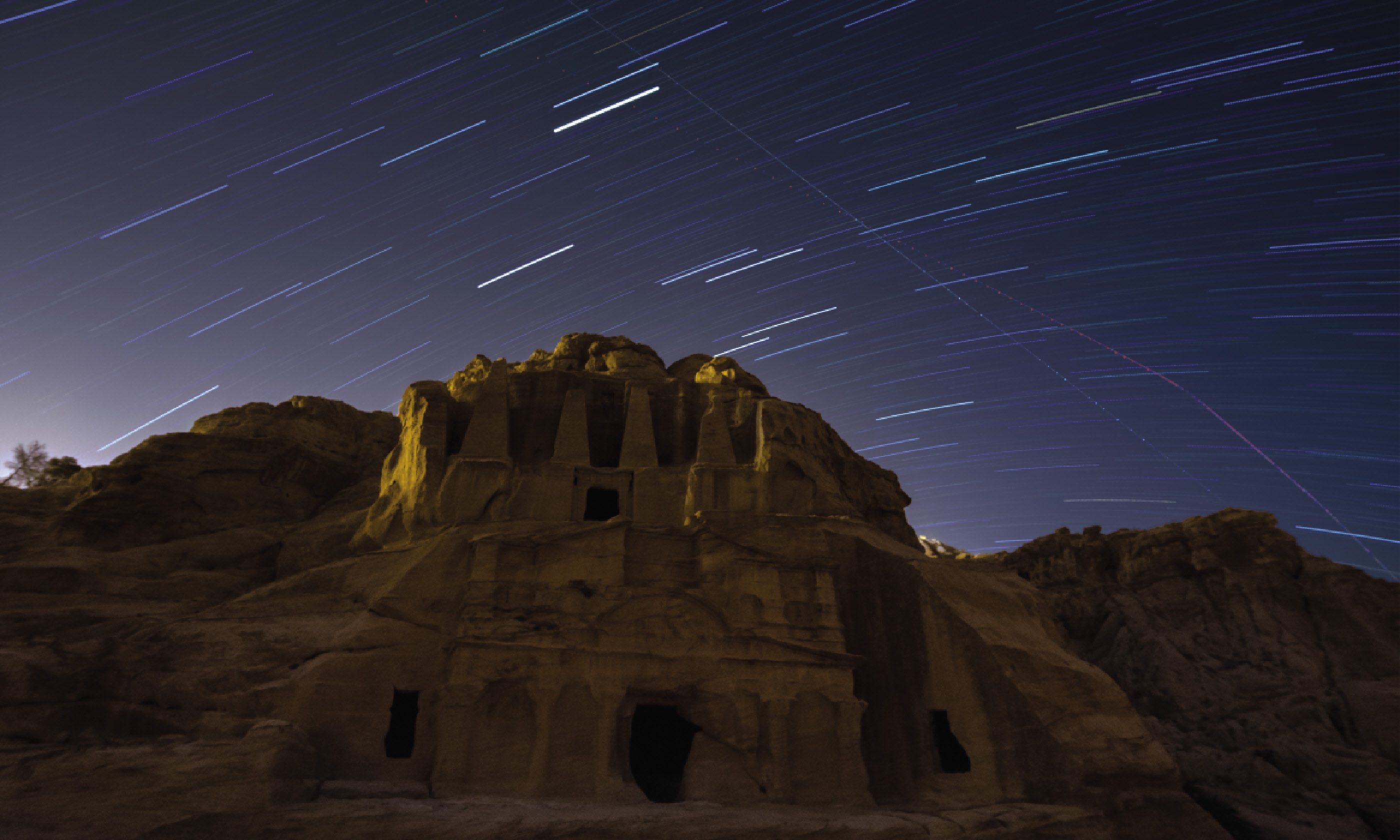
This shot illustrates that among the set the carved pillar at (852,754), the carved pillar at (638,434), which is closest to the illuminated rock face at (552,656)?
the carved pillar at (852,754)

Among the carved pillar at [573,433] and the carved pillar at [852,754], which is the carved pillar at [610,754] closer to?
the carved pillar at [852,754]

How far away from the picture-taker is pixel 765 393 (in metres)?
35.4

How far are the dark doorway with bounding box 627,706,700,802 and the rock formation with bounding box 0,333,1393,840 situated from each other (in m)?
0.08

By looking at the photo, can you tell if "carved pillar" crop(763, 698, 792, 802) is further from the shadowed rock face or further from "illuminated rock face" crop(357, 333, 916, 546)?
the shadowed rock face

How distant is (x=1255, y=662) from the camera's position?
116 ft

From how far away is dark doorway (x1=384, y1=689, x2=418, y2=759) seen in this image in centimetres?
2050

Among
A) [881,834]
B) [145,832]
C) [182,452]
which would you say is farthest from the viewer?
[182,452]

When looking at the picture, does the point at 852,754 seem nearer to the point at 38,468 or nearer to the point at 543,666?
the point at 543,666

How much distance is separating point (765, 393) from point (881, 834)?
69.2 ft

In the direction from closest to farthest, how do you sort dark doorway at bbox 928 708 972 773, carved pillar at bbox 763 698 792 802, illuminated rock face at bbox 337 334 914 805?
illuminated rock face at bbox 337 334 914 805 < carved pillar at bbox 763 698 792 802 < dark doorway at bbox 928 708 972 773

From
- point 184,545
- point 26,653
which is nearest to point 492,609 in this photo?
point 26,653

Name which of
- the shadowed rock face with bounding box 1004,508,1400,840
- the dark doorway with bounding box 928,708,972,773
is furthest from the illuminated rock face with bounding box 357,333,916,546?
the shadowed rock face with bounding box 1004,508,1400,840

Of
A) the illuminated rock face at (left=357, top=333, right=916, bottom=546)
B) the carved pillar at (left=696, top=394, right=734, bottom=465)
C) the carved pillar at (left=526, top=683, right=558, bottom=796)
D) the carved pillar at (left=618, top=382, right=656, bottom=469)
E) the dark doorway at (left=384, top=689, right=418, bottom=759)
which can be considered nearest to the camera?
the carved pillar at (left=526, top=683, right=558, bottom=796)

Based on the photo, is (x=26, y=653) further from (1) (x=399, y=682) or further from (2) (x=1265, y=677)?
(2) (x=1265, y=677)
